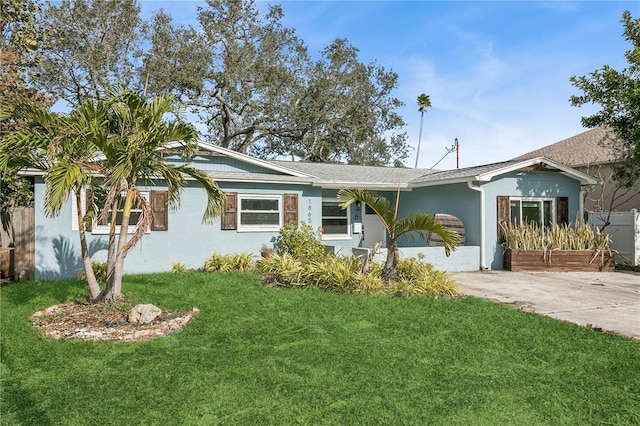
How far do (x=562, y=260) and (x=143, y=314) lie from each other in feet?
36.7

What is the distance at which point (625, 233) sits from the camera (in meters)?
13.8

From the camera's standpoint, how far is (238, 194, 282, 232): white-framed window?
12.5 m

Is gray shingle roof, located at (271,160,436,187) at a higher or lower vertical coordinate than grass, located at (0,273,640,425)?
higher

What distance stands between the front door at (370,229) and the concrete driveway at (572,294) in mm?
4538

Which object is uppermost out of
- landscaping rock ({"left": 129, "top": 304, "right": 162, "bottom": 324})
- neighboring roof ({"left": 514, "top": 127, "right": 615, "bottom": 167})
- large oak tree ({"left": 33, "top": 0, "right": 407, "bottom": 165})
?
large oak tree ({"left": 33, "top": 0, "right": 407, "bottom": 165})

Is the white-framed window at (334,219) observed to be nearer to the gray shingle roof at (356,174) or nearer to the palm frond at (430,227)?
the gray shingle roof at (356,174)

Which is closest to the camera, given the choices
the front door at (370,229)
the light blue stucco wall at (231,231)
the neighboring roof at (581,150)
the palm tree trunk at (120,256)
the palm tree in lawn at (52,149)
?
the palm tree in lawn at (52,149)

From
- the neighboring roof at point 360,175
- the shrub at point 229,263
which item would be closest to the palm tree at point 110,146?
the shrub at point 229,263

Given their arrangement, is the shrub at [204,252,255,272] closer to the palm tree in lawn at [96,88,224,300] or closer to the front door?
the palm tree in lawn at [96,88,224,300]

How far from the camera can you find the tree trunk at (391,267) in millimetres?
9086

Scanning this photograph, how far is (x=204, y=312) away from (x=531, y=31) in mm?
11298

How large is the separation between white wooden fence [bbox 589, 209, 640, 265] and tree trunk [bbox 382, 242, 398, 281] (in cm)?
889

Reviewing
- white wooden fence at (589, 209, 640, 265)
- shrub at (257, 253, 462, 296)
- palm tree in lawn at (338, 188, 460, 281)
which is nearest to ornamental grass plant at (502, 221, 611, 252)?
white wooden fence at (589, 209, 640, 265)

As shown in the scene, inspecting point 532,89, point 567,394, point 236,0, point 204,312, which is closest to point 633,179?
point 532,89
